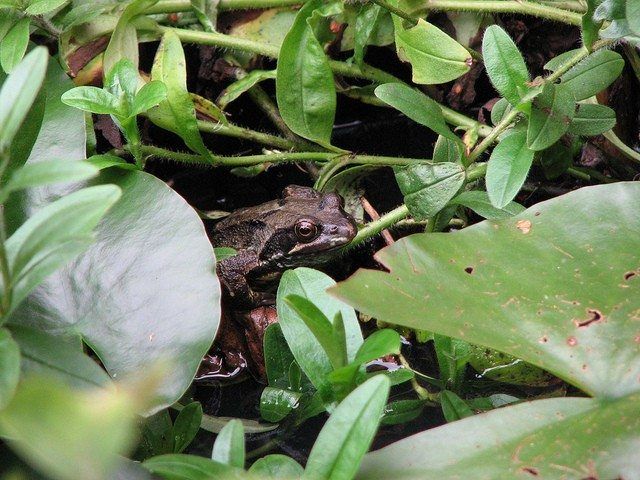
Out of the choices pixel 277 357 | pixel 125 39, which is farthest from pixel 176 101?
pixel 277 357

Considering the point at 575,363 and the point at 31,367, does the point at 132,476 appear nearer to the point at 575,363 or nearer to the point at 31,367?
the point at 31,367

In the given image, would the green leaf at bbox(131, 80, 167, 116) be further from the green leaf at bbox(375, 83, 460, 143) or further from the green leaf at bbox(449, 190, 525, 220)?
the green leaf at bbox(449, 190, 525, 220)

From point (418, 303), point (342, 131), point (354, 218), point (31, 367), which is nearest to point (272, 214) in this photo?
point (354, 218)

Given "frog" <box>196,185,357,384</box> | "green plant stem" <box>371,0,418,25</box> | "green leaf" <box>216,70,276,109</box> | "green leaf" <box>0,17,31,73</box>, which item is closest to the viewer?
"green leaf" <box>0,17,31,73</box>

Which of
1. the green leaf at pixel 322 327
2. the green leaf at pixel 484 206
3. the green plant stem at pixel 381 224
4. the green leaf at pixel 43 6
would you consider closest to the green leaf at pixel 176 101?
the green leaf at pixel 43 6

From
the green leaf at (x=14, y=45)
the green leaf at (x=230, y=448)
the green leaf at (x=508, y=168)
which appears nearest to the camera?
the green leaf at (x=230, y=448)

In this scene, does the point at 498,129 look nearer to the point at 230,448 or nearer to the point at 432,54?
the point at 432,54

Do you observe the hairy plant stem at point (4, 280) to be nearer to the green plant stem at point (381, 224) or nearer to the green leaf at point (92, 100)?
the green leaf at point (92, 100)

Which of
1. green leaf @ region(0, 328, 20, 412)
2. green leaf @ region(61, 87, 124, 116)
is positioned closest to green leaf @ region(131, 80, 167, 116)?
green leaf @ region(61, 87, 124, 116)
